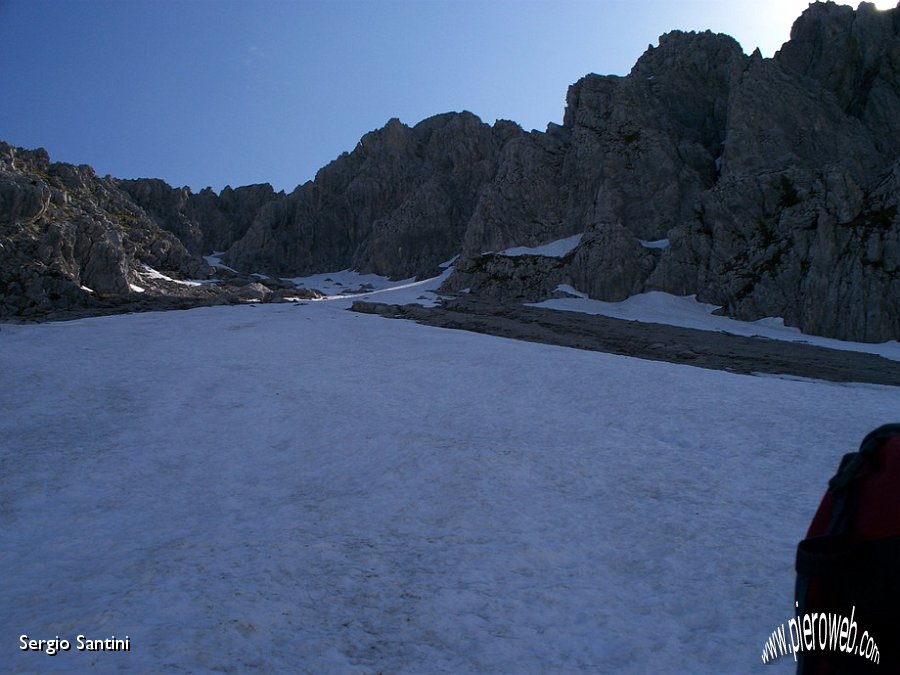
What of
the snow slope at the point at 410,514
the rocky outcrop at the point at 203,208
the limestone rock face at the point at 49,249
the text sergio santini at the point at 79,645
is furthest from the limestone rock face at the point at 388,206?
the text sergio santini at the point at 79,645

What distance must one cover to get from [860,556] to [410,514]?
32.0 ft

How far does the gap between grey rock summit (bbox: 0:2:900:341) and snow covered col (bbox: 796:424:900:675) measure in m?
54.2

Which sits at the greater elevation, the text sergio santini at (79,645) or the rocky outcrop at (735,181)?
the rocky outcrop at (735,181)

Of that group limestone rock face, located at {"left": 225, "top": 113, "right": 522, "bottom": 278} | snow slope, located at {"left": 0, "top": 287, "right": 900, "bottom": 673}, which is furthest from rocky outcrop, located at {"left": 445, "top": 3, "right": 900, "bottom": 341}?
snow slope, located at {"left": 0, "top": 287, "right": 900, "bottom": 673}

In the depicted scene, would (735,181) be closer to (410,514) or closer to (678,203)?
(678,203)

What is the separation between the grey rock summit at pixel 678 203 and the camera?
49.9 m

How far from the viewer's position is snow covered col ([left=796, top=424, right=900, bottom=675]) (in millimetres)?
2465

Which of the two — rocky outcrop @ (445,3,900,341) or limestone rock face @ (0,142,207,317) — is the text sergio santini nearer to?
limestone rock face @ (0,142,207,317)

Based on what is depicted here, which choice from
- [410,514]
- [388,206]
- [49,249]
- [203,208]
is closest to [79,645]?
[410,514]

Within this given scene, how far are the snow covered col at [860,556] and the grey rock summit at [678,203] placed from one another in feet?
178

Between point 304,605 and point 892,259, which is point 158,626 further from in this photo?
point 892,259

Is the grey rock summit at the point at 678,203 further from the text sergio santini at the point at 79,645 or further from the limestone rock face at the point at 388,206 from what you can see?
the text sergio santini at the point at 79,645

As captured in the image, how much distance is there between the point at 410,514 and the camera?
11.5m

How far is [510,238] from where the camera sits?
87.2 meters
